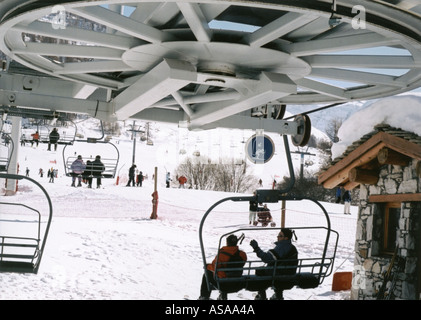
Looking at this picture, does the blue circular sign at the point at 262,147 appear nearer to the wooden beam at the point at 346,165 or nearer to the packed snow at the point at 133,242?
the wooden beam at the point at 346,165

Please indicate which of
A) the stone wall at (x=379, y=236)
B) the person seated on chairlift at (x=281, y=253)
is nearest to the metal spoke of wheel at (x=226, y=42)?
the person seated on chairlift at (x=281, y=253)

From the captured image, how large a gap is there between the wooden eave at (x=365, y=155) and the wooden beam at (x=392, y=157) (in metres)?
0.07

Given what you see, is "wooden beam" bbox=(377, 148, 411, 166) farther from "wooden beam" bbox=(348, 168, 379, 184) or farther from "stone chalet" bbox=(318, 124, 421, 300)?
"wooden beam" bbox=(348, 168, 379, 184)

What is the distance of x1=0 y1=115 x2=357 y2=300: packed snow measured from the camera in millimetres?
8875

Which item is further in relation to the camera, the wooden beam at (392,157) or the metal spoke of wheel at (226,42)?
the wooden beam at (392,157)

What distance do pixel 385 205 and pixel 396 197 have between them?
1.32 feet

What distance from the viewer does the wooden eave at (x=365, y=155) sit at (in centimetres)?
498

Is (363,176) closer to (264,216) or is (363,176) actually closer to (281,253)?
(281,253)

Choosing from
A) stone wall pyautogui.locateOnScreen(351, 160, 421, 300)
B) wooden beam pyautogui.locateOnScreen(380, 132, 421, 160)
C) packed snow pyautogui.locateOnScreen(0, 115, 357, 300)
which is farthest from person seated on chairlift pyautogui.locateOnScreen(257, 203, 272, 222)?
wooden beam pyautogui.locateOnScreen(380, 132, 421, 160)

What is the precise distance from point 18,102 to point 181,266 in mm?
6989

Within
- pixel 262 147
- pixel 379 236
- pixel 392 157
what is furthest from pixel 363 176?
pixel 262 147
